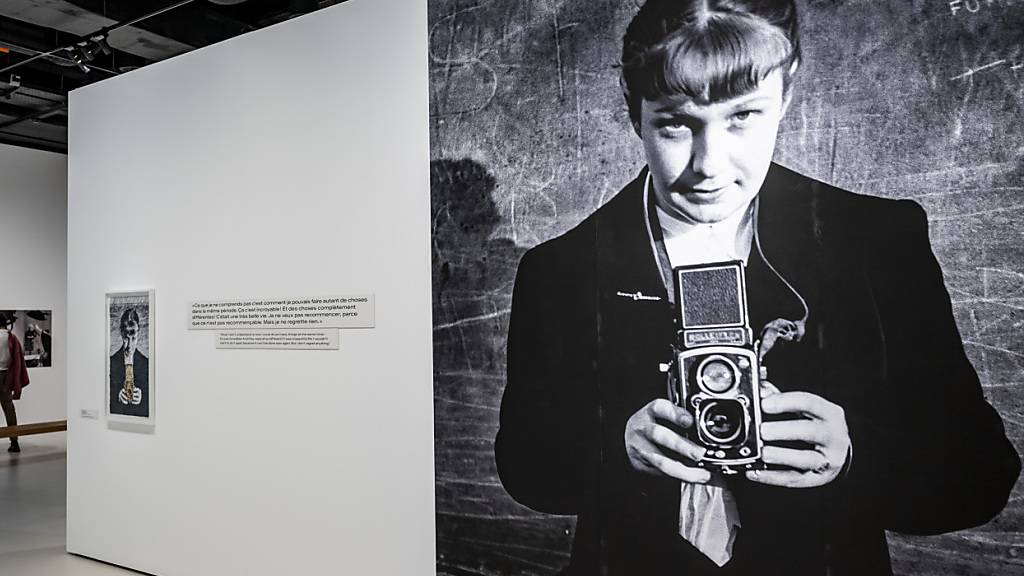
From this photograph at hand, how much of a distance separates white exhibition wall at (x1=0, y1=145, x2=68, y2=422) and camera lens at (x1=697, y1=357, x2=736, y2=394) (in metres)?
11.2

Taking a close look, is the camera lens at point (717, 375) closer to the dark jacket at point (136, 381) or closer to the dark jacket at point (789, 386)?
the dark jacket at point (789, 386)

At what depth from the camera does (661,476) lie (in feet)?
12.0

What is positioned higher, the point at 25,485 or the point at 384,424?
the point at 384,424

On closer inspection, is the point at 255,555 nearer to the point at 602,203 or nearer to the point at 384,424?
the point at 384,424

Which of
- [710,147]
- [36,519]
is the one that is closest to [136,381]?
[36,519]

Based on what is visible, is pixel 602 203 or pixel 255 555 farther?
pixel 255 555

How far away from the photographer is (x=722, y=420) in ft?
11.5

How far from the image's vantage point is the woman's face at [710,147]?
345 centimetres

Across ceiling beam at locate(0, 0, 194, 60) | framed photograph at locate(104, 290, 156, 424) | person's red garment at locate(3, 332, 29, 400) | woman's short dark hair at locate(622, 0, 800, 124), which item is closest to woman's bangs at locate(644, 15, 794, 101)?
woman's short dark hair at locate(622, 0, 800, 124)

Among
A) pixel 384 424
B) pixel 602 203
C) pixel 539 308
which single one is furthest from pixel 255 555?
pixel 602 203

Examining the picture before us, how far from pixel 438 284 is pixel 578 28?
5.06 ft

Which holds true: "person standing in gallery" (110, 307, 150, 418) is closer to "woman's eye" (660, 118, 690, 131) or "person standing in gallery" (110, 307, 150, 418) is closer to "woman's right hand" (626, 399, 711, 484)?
"woman's right hand" (626, 399, 711, 484)

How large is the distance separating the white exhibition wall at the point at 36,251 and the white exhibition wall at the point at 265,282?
689 cm

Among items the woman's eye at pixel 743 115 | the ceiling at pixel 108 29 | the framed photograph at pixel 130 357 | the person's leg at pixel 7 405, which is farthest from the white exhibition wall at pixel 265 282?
the person's leg at pixel 7 405
